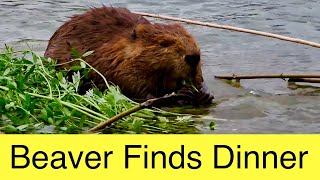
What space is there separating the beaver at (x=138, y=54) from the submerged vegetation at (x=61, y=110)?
32 cm

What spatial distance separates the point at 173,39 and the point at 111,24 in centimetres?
55

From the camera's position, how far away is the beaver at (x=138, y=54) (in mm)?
3965

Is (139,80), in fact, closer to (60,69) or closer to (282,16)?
(60,69)

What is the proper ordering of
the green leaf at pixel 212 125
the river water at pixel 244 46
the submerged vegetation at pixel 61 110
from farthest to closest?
the river water at pixel 244 46 < the green leaf at pixel 212 125 < the submerged vegetation at pixel 61 110

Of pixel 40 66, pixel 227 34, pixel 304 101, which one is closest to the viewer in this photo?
pixel 40 66

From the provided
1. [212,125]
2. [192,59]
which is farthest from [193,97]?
[212,125]

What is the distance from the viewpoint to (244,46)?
5582 mm

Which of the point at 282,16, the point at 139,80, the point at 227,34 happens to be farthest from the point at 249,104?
the point at 282,16

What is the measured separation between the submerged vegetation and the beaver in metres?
0.32

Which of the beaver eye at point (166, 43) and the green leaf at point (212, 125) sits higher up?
the beaver eye at point (166, 43)

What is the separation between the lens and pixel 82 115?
11.4 feet

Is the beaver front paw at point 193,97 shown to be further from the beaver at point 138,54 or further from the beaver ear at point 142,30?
the beaver ear at point 142,30

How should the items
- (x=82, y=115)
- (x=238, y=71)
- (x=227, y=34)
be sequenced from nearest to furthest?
(x=82, y=115) < (x=238, y=71) < (x=227, y=34)

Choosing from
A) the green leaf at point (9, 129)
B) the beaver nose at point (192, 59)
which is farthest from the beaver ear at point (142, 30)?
the green leaf at point (9, 129)
